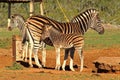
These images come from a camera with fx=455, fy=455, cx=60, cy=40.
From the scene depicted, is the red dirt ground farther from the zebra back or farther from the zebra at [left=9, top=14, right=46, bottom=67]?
the zebra back

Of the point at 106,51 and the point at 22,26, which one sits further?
the point at 106,51

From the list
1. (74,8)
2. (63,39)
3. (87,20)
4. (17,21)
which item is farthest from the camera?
(74,8)

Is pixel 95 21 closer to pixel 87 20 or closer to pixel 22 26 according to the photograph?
pixel 87 20

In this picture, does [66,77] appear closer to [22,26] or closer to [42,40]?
[42,40]

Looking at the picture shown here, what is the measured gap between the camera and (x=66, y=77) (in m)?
13.2

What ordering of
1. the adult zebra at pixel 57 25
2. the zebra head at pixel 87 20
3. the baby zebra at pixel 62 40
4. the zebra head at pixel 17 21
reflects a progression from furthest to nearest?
the zebra head at pixel 17 21 < the zebra head at pixel 87 20 < the adult zebra at pixel 57 25 < the baby zebra at pixel 62 40

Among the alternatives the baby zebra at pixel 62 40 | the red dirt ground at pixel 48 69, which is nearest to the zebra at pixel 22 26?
the red dirt ground at pixel 48 69

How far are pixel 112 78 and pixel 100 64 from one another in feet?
8.39

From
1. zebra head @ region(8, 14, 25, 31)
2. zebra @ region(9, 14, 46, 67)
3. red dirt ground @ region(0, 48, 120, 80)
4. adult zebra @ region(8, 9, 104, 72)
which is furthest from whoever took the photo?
zebra head @ region(8, 14, 25, 31)

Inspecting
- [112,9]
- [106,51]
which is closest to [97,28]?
[106,51]

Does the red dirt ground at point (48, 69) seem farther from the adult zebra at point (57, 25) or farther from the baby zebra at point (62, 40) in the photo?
the adult zebra at point (57, 25)

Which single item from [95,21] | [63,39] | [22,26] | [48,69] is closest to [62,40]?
[63,39]

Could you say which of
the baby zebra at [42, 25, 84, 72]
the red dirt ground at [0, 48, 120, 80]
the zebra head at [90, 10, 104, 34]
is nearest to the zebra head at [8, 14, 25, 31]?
the red dirt ground at [0, 48, 120, 80]

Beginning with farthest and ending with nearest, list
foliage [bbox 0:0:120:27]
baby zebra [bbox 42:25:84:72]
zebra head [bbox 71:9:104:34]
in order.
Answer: foliage [bbox 0:0:120:27], zebra head [bbox 71:9:104:34], baby zebra [bbox 42:25:84:72]
